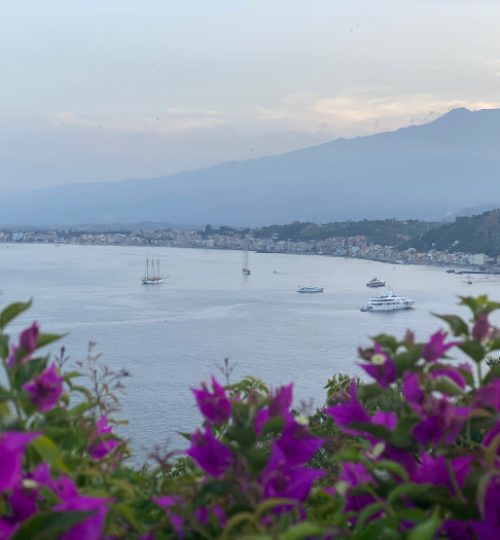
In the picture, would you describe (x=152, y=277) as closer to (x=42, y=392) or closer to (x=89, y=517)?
(x=42, y=392)

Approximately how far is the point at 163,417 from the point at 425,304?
2209cm

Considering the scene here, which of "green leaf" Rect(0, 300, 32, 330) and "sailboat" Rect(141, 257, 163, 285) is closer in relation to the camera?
"green leaf" Rect(0, 300, 32, 330)

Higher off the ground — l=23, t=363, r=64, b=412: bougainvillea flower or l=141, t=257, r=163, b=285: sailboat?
l=23, t=363, r=64, b=412: bougainvillea flower

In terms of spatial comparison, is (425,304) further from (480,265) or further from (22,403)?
(22,403)

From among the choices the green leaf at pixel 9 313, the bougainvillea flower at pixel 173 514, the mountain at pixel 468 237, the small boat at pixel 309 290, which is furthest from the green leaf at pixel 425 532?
the mountain at pixel 468 237

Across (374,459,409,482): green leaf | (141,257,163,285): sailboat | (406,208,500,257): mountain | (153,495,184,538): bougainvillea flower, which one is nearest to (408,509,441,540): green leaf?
(374,459,409,482): green leaf

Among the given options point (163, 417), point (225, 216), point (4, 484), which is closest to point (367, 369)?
point (4, 484)

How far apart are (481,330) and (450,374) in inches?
3.0

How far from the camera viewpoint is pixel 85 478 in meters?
0.82

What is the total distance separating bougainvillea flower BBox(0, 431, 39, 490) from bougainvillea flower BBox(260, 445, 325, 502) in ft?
0.72

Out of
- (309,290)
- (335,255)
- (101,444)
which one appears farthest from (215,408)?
(335,255)

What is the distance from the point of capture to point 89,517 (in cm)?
58

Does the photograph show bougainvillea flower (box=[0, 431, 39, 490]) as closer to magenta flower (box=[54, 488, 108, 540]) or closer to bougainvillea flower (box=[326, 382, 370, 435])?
magenta flower (box=[54, 488, 108, 540])

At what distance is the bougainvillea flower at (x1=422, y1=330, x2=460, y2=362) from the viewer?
0.82 m
